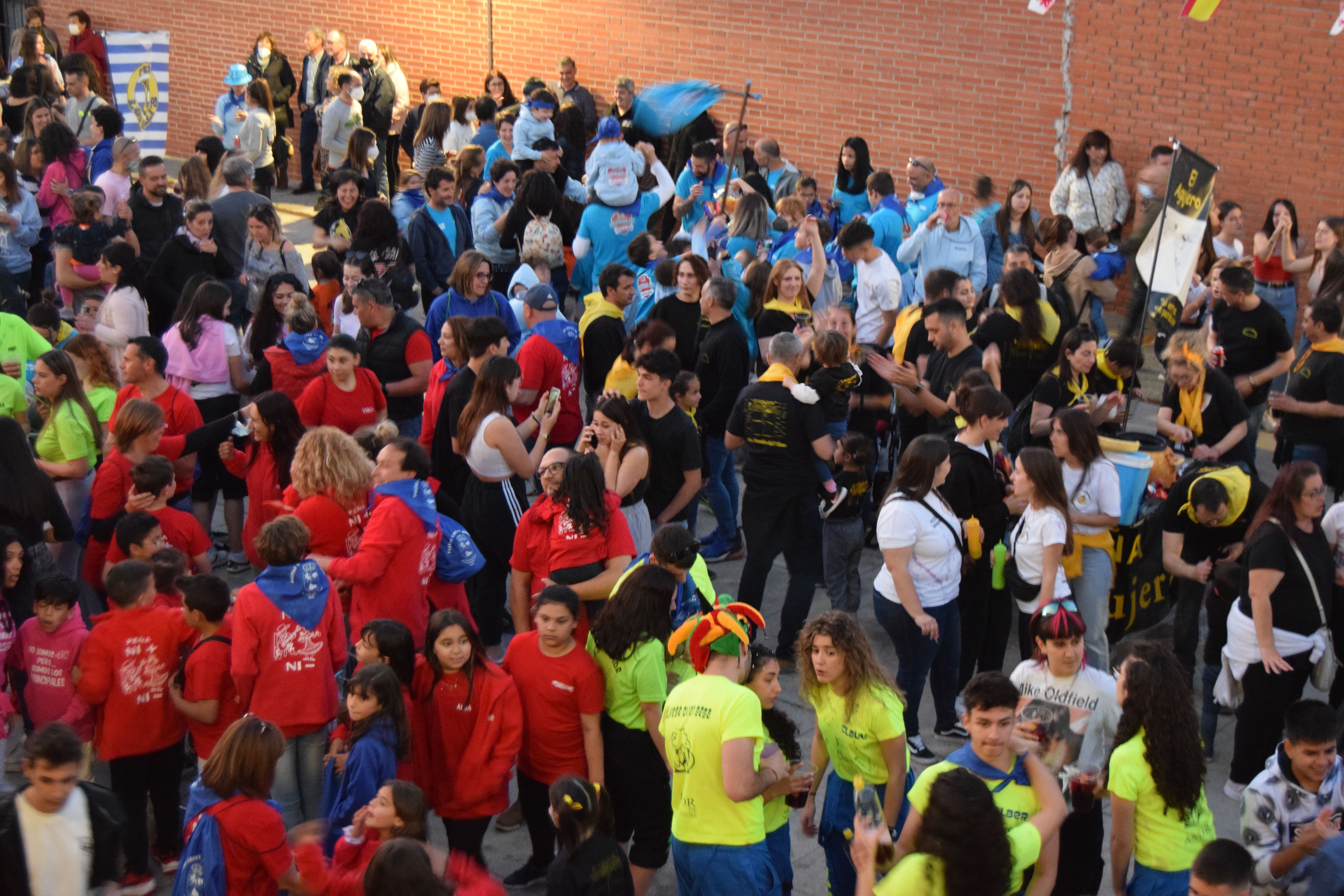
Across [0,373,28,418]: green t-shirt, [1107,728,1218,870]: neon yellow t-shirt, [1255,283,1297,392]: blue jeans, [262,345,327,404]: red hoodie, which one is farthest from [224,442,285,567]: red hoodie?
[1255,283,1297,392]: blue jeans

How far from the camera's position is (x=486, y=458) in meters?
6.38

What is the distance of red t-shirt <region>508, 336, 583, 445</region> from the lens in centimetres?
738

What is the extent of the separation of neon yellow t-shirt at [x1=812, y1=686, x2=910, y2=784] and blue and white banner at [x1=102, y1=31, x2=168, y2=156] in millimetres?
10595

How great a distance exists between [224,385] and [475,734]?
151 inches

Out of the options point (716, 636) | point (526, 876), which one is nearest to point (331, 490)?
point (526, 876)

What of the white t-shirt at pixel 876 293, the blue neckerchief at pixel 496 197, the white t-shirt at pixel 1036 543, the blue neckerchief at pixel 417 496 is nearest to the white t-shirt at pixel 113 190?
the blue neckerchief at pixel 496 197

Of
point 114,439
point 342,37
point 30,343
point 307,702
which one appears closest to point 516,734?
point 307,702

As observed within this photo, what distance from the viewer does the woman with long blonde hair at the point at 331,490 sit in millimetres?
5602

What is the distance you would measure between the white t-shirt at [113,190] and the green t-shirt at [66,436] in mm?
4335

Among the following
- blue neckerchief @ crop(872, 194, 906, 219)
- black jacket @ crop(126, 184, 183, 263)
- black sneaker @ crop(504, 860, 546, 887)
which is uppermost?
blue neckerchief @ crop(872, 194, 906, 219)

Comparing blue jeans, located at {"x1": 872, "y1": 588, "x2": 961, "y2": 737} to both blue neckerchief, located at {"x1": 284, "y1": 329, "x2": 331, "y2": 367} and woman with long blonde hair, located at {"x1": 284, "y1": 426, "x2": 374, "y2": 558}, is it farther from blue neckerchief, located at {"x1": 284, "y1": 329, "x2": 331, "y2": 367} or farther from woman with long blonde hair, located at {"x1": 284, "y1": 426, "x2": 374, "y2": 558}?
blue neckerchief, located at {"x1": 284, "y1": 329, "x2": 331, "y2": 367}

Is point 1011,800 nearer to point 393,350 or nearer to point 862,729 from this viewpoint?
point 862,729

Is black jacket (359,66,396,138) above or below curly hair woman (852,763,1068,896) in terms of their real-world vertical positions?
above

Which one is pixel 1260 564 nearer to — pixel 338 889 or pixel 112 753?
pixel 338 889
